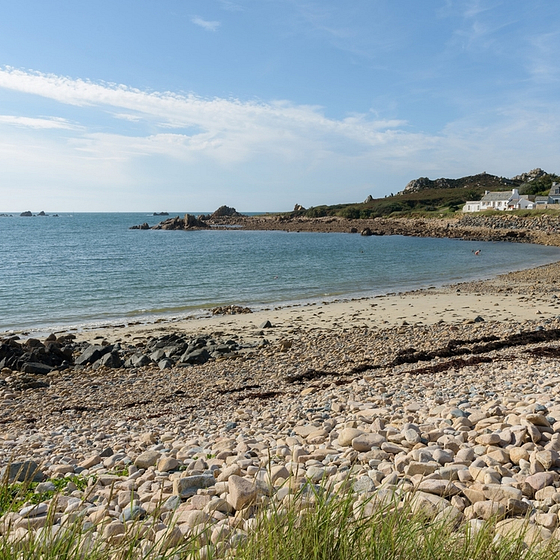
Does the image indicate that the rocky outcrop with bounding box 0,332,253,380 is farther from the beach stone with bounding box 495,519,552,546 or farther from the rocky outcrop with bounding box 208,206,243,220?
the rocky outcrop with bounding box 208,206,243,220

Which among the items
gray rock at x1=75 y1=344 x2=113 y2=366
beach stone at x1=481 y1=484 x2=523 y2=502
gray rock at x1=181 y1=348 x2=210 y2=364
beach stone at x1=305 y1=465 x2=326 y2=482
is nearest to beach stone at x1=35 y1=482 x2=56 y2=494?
beach stone at x1=305 y1=465 x2=326 y2=482

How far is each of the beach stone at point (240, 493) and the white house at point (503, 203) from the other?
98.7 meters

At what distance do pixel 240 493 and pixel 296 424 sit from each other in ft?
9.81

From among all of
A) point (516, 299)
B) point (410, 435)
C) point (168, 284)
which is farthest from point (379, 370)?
point (168, 284)

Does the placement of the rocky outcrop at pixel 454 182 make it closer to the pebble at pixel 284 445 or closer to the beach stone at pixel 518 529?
the pebble at pixel 284 445

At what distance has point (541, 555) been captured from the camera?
277 cm

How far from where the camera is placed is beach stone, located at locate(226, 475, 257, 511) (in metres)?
4.06

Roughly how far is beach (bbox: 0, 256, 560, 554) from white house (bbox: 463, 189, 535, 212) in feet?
277

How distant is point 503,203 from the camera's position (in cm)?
9500

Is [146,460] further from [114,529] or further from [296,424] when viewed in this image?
[296,424]

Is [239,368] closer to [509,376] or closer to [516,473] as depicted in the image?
[509,376]

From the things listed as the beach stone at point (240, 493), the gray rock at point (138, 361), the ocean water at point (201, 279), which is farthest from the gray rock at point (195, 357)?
the beach stone at point (240, 493)

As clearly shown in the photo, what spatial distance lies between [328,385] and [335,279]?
80.5 ft

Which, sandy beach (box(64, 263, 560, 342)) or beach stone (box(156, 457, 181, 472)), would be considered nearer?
beach stone (box(156, 457, 181, 472))
